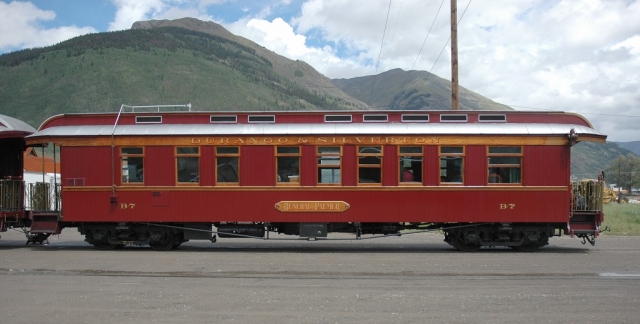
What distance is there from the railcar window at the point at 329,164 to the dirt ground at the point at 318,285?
2038mm

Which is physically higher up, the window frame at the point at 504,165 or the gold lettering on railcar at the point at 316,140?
the gold lettering on railcar at the point at 316,140

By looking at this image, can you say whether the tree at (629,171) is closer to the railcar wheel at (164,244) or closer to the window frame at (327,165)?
the window frame at (327,165)

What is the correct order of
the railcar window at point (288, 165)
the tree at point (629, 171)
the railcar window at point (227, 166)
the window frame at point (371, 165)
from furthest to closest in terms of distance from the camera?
the tree at point (629, 171), the railcar window at point (227, 166), the railcar window at point (288, 165), the window frame at point (371, 165)

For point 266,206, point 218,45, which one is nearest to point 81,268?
point 266,206

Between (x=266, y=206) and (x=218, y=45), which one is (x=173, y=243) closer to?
(x=266, y=206)

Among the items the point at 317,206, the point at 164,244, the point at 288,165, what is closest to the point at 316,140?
the point at 288,165

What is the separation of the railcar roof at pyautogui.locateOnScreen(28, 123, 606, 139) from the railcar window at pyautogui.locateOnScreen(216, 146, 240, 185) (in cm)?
47

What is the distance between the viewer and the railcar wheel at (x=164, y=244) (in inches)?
650

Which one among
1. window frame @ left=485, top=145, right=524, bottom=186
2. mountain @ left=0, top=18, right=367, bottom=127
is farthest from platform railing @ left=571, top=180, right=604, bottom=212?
mountain @ left=0, top=18, right=367, bottom=127

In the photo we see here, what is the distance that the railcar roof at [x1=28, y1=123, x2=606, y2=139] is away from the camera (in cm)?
1591

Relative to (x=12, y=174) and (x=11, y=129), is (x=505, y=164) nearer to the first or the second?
(x=11, y=129)

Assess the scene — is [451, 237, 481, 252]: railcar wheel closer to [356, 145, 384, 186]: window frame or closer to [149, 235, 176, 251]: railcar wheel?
[356, 145, 384, 186]: window frame

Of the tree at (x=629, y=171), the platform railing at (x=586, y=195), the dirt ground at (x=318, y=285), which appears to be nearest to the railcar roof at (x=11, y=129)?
the dirt ground at (x=318, y=285)

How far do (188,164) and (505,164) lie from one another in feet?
28.8
